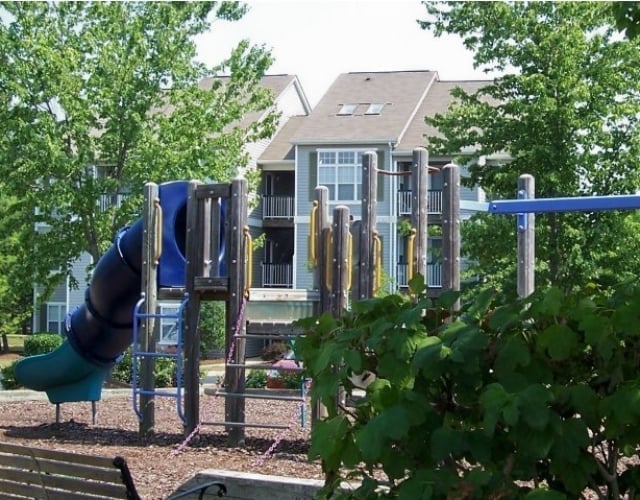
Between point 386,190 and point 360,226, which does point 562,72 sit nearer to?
point 360,226

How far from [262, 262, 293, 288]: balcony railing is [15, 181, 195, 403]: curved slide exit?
1101 inches

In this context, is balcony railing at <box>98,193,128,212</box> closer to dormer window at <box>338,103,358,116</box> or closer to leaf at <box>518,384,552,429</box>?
dormer window at <box>338,103,358,116</box>

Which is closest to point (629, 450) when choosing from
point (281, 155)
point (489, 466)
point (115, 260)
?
point (489, 466)

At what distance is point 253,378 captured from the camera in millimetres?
19156

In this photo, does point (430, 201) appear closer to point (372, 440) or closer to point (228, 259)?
point (228, 259)

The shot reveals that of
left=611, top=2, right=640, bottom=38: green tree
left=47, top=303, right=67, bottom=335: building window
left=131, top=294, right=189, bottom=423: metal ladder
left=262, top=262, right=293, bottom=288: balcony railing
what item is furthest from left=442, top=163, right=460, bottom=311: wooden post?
left=47, top=303, right=67, bottom=335: building window

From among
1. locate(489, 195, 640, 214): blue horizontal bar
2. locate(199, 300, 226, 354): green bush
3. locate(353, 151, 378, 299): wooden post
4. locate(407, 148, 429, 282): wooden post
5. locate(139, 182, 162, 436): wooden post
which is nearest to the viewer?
locate(489, 195, 640, 214): blue horizontal bar

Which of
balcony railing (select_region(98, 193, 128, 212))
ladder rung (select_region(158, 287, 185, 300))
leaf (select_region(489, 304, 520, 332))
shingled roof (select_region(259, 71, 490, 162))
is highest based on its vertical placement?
shingled roof (select_region(259, 71, 490, 162))

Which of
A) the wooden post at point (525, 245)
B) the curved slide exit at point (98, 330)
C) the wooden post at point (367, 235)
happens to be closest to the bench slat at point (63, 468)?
the wooden post at point (367, 235)

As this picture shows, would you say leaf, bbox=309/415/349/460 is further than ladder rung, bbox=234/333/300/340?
No

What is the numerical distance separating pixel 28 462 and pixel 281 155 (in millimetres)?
35029

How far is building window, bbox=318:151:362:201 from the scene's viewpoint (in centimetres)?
3912

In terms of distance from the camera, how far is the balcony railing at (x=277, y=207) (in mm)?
42031

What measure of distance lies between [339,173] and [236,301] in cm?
2844
